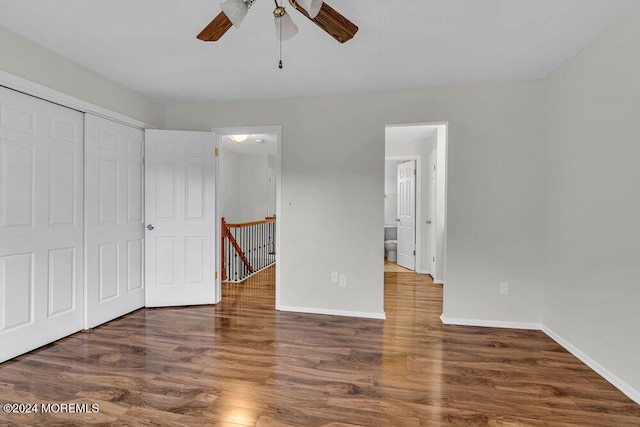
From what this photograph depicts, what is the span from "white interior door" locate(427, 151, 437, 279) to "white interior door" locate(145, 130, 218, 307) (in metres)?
3.33

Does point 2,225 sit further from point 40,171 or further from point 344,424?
point 344,424

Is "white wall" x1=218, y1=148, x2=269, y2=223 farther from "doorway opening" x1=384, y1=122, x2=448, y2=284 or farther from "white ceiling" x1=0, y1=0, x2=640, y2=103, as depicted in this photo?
"white ceiling" x1=0, y1=0, x2=640, y2=103

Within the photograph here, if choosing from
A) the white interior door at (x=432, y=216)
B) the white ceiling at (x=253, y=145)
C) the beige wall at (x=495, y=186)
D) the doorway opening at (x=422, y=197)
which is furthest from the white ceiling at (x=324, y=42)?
the white ceiling at (x=253, y=145)

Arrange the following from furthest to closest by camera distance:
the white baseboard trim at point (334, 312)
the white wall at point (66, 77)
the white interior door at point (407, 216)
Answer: the white interior door at point (407, 216)
the white baseboard trim at point (334, 312)
the white wall at point (66, 77)

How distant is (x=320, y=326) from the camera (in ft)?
10.5

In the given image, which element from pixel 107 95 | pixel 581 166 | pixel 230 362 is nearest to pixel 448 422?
pixel 230 362

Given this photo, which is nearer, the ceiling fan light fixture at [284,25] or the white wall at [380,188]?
the ceiling fan light fixture at [284,25]

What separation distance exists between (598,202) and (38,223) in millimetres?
4220

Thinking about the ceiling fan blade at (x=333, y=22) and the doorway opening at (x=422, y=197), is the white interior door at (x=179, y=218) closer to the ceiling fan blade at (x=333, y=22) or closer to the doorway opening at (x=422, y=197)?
the ceiling fan blade at (x=333, y=22)

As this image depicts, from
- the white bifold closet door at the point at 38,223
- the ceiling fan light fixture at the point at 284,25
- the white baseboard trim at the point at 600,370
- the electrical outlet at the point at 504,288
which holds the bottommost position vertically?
the white baseboard trim at the point at 600,370

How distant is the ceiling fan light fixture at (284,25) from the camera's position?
66.4 inches

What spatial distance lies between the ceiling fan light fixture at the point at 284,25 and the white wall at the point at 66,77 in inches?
80.9

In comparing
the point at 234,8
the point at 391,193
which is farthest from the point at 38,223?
the point at 391,193

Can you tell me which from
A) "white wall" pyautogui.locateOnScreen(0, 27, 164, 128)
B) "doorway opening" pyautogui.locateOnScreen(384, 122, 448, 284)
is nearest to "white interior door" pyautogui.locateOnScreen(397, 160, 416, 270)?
"doorway opening" pyautogui.locateOnScreen(384, 122, 448, 284)
